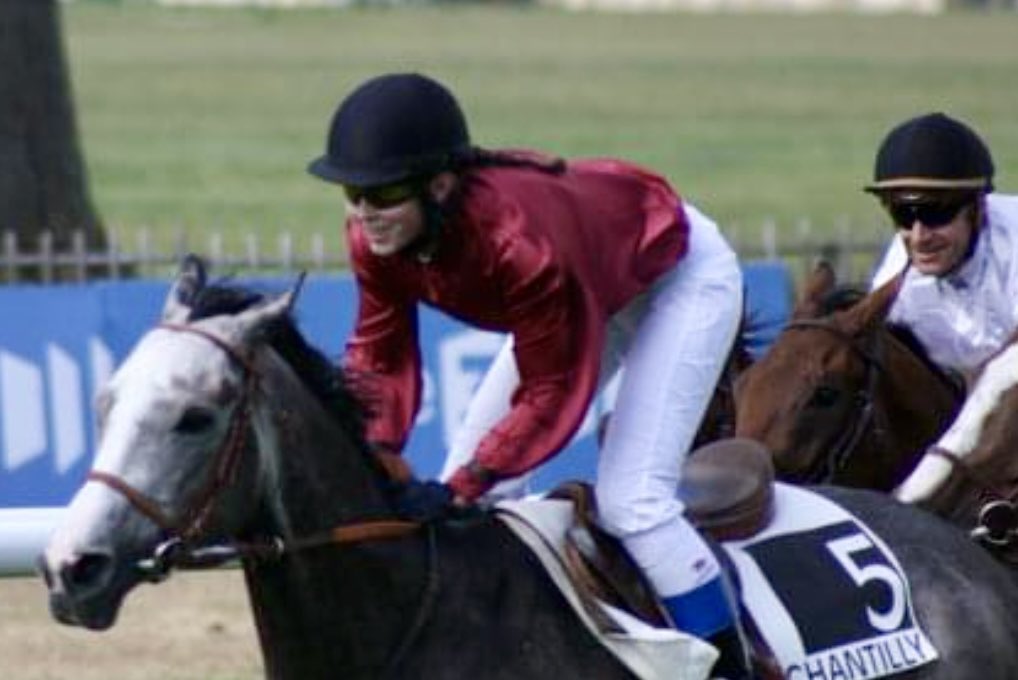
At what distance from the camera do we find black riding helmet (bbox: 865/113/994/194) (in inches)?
355

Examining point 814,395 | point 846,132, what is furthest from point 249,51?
point 814,395

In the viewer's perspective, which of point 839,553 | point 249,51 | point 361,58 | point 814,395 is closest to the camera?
point 839,553

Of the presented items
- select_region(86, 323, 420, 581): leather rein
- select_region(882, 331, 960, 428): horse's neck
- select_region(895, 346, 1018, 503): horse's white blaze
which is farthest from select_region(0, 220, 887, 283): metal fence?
select_region(86, 323, 420, 581): leather rein

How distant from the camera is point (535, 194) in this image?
7234mm

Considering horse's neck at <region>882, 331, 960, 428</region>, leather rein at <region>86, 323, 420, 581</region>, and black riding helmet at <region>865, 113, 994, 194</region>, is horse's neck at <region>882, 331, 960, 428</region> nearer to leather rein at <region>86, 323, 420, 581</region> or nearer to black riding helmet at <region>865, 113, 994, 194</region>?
black riding helmet at <region>865, 113, 994, 194</region>

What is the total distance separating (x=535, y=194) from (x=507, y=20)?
57.8 metres

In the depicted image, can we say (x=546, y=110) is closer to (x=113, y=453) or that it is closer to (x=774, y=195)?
(x=774, y=195)

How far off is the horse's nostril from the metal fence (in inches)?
403

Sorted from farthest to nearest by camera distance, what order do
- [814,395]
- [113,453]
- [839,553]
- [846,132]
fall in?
[846,132] → [814,395] → [839,553] → [113,453]

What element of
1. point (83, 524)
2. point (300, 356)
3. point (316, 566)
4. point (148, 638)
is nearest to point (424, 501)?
point (316, 566)

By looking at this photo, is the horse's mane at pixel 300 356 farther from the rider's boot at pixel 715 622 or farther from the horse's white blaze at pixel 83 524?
the rider's boot at pixel 715 622

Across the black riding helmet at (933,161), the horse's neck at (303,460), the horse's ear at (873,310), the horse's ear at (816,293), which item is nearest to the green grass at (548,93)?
the horse's ear at (816,293)

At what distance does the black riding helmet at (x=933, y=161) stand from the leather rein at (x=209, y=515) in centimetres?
260

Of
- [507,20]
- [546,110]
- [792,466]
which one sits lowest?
[507,20]
